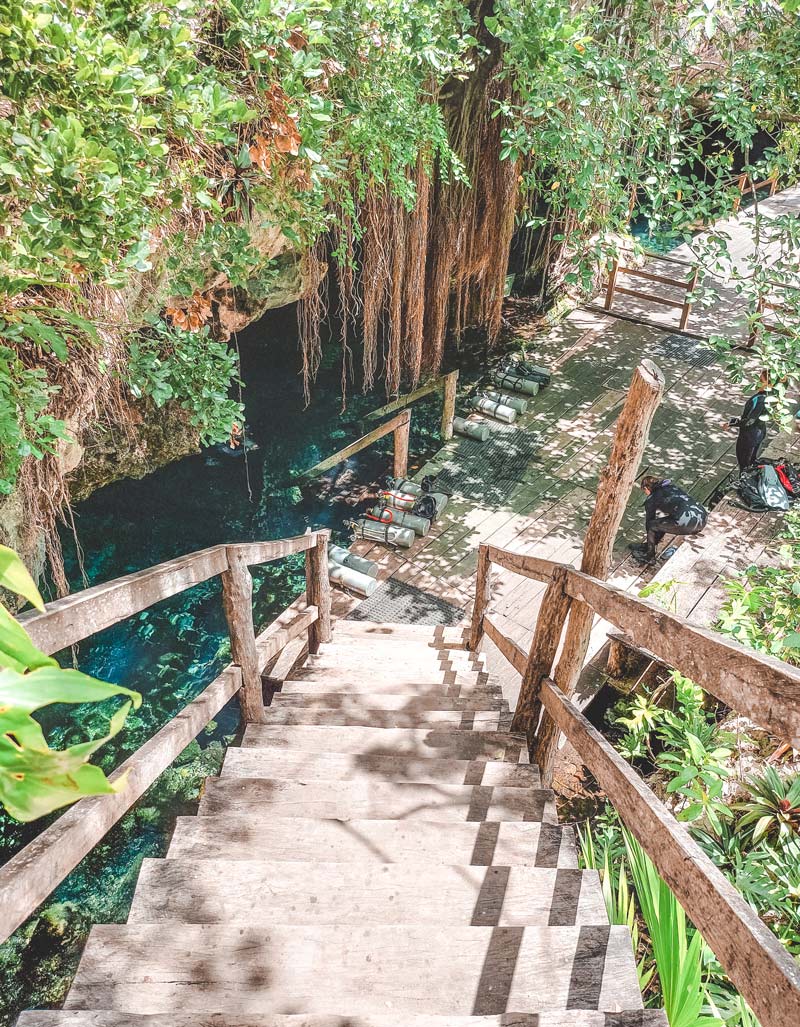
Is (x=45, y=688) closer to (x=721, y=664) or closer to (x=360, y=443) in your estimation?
(x=721, y=664)

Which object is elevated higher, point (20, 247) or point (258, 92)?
point (258, 92)

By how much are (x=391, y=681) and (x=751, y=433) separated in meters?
4.94

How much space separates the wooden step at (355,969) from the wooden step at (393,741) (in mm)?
936

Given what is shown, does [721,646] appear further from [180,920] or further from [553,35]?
[553,35]

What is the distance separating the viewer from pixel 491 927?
140 cm

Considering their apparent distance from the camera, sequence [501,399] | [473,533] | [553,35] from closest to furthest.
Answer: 1. [553,35]
2. [473,533]
3. [501,399]

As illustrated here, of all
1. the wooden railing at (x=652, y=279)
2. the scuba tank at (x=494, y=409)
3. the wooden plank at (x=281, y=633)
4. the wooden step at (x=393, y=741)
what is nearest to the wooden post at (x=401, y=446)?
the scuba tank at (x=494, y=409)

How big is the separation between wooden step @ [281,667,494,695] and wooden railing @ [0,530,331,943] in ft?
1.11

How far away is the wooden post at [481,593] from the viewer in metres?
4.02

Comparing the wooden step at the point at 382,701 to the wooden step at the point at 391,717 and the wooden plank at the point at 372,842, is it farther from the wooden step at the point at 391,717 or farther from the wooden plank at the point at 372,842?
the wooden plank at the point at 372,842

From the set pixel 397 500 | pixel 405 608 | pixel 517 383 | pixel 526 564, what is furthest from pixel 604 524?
pixel 517 383

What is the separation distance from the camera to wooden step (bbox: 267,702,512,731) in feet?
8.61

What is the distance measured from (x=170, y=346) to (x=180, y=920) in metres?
3.09

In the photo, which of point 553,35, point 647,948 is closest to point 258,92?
point 553,35
